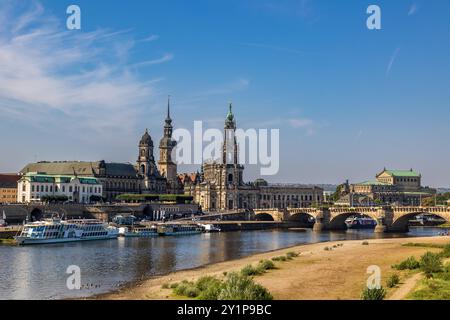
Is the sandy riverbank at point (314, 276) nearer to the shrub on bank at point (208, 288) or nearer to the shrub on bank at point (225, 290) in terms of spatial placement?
the shrub on bank at point (225, 290)

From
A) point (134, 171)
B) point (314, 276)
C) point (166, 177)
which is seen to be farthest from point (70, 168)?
point (314, 276)

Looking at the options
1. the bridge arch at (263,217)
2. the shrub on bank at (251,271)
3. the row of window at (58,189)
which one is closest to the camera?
the shrub on bank at (251,271)

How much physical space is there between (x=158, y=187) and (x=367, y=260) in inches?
3963

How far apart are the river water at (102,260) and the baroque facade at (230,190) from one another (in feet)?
221

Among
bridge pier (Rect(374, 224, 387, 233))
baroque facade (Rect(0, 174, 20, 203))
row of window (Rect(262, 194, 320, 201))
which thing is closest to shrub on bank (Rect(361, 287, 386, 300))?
bridge pier (Rect(374, 224, 387, 233))

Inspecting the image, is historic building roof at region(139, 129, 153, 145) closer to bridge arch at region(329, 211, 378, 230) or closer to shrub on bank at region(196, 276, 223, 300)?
bridge arch at region(329, 211, 378, 230)

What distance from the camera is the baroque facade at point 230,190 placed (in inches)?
5822

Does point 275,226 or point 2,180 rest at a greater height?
point 2,180

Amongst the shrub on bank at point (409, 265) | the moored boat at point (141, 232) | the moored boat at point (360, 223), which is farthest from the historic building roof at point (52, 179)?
the shrub on bank at point (409, 265)

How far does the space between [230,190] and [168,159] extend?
16590mm

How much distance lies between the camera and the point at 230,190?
148 m
